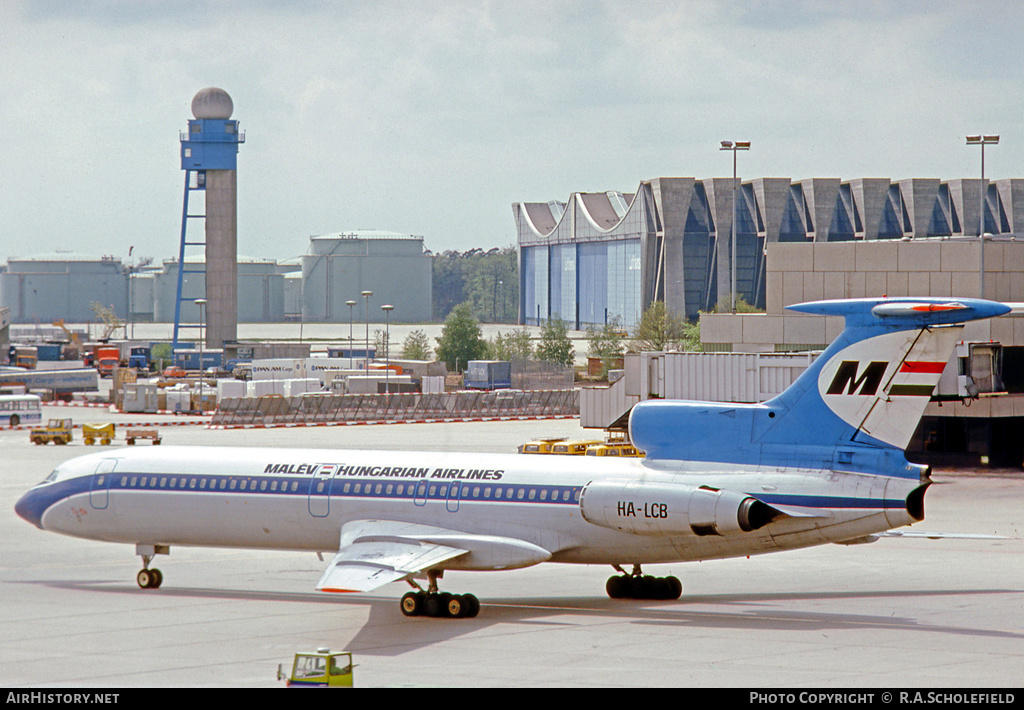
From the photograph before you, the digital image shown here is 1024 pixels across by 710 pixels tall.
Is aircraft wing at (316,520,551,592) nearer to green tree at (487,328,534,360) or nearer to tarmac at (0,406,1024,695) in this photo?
tarmac at (0,406,1024,695)

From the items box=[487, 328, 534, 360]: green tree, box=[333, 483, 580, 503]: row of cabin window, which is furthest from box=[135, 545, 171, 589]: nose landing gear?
box=[487, 328, 534, 360]: green tree

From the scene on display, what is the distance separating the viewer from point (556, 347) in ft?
414

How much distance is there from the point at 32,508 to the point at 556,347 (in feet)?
317

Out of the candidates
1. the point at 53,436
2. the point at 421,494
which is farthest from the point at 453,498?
the point at 53,436

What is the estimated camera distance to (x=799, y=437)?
2423 centimetres

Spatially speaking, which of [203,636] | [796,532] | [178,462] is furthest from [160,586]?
[796,532]

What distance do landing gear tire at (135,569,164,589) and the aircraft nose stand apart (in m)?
3.36

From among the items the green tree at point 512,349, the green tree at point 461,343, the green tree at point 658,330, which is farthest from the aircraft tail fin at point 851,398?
the green tree at point 461,343

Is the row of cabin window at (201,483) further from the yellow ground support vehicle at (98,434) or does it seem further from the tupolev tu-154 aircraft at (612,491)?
the yellow ground support vehicle at (98,434)

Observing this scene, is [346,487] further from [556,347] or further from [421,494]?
[556,347]

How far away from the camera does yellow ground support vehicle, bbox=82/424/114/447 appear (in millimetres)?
68938

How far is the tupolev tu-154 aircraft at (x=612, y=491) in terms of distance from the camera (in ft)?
76.7

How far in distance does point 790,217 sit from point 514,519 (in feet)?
432

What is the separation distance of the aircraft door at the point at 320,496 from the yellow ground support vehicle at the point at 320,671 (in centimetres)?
1038
